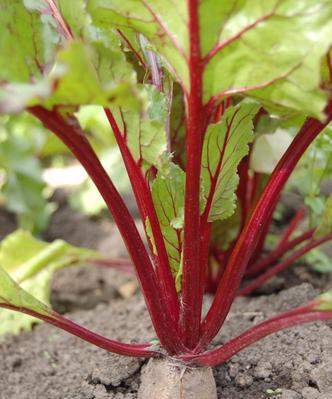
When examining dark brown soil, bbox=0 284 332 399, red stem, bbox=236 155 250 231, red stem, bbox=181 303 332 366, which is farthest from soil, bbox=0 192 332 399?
red stem, bbox=236 155 250 231

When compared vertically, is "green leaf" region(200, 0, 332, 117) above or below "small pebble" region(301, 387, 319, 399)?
above

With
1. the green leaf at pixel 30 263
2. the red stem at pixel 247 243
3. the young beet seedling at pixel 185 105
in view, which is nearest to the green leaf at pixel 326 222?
the young beet seedling at pixel 185 105

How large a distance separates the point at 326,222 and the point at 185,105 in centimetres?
37

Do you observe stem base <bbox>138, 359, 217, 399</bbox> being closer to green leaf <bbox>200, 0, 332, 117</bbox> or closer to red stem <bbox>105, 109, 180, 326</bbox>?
red stem <bbox>105, 109, 180, 326</bbox>

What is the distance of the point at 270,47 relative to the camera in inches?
34.4

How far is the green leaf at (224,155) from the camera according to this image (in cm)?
104

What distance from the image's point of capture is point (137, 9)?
906 millimetres

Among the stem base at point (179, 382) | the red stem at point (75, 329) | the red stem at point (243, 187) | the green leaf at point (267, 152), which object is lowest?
the stem base at point (179, 382)

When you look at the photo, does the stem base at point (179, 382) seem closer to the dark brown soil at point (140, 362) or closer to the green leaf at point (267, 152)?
the dark brown soil at point (140, 362)

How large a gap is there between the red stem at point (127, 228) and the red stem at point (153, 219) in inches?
1.0

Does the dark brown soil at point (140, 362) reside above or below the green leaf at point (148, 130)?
below

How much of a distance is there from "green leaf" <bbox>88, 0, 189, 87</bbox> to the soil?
0.56 meters

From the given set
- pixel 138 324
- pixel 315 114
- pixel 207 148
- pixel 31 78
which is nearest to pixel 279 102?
pixel 315 114

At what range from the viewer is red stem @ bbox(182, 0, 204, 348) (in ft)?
2.92
